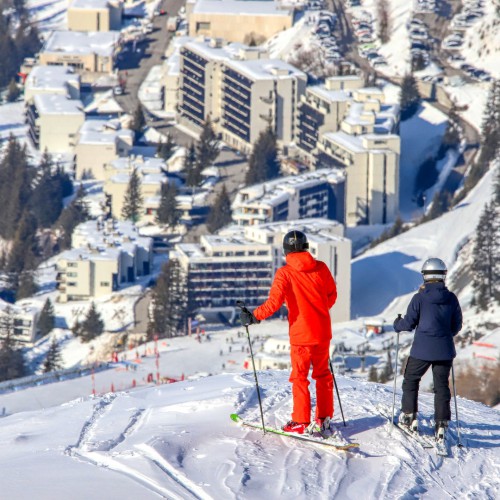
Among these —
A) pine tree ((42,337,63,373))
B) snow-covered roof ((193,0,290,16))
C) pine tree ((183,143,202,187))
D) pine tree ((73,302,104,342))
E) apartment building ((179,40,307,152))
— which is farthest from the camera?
snow-covered roof ((193,0,290,16))

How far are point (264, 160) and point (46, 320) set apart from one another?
15.4 m

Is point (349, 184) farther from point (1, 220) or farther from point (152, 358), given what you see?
point (152, 358)

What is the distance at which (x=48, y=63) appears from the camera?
81.6m

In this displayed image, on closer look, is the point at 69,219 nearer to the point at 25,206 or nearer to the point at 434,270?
the point at 25,206

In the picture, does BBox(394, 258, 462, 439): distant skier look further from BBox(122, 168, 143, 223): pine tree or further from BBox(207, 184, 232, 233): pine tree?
BBox(122, 168, 143, 223): pine tree

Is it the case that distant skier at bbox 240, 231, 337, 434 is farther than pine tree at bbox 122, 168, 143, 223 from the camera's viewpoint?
No

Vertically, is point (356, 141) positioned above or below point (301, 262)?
below

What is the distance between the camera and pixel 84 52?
81.3 m

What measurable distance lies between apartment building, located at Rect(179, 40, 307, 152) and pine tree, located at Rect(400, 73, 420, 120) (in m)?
3.81

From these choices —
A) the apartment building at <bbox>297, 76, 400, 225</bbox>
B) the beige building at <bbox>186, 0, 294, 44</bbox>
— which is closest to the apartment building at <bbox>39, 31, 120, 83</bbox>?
the beige building at <bbox>186, 0, 294, 44</bbox>

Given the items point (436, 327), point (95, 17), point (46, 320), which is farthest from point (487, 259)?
point (436, 327)

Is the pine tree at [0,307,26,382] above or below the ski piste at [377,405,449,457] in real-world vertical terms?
below

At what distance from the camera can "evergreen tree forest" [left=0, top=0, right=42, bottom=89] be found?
83.0m

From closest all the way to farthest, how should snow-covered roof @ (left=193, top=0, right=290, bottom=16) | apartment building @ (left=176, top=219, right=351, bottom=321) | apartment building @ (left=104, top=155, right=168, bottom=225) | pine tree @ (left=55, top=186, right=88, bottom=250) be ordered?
apartment building @ (left=176, top=219, right=351, bottom=321) → pine tree @ (left=55, top=186, right=88, bottom=250) → apartment building @ (left=104, top=155, right=168, bottom=225) → snow-covered roof @ (left=193, top=0, right=290, bottom=16)
